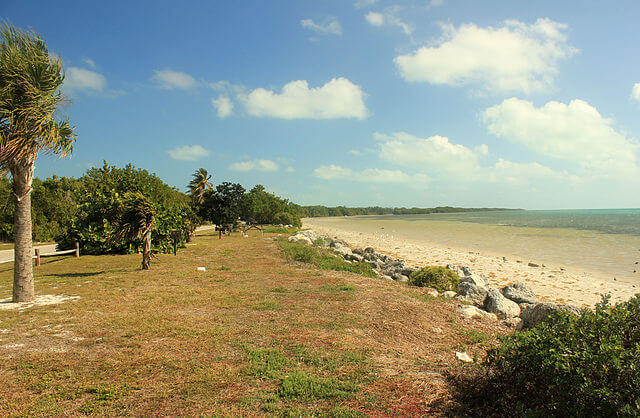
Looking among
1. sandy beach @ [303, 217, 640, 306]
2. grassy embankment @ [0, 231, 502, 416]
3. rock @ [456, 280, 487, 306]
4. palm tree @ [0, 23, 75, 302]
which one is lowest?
sandy beach @ [303, 217, 640, 306]

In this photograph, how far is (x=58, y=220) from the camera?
2842 centimetres

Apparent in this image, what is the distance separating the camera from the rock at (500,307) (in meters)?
8.79

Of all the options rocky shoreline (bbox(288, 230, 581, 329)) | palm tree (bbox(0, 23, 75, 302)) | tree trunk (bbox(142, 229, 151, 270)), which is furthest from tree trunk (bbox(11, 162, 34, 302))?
rocky shoreline (bbox(288, 230, 581, 329))

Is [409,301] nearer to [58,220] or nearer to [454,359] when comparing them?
[454,359]

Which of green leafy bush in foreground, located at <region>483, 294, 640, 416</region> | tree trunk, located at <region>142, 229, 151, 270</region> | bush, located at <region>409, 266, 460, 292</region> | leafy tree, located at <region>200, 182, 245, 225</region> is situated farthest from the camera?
leafy tree, located at <region>200, 182, 245, 225</region>

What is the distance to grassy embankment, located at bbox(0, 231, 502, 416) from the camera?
380 centimetres

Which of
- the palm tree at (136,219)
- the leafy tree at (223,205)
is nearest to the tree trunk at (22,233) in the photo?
the palm tree at (136,219)

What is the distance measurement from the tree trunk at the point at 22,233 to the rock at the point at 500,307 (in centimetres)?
1200

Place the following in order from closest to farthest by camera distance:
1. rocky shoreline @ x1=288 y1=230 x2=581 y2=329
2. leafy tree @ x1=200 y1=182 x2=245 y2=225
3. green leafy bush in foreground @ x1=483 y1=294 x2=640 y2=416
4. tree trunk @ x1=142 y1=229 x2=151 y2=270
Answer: green leafy bush in foreground @ x1=483 y1=294 x2=640 y2=416 < rocky shoreline @ x1=288 y1=230 x2=581 y2=329 < tree trunk @ x1=142 y1=229 x2=151 y2=270 < leafy tree @ x1=200 y1=182 x2=245 y2=225

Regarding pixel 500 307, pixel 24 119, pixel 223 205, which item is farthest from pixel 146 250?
pixel 223 205

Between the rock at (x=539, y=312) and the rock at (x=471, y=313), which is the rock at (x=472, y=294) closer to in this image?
the rock at (x=471, y=313)

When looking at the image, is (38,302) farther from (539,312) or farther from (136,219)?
(539,312)

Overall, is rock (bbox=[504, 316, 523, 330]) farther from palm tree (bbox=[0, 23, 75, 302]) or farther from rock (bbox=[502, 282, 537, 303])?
palm tree (bbox=[0, 23, 75, 302])

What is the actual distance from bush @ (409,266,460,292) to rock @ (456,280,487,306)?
641mm
